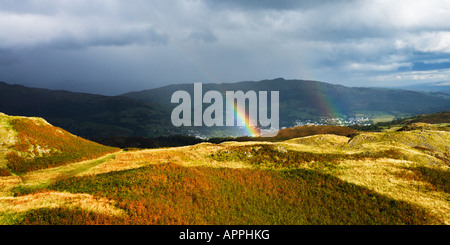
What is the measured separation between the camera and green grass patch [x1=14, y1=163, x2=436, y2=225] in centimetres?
1914

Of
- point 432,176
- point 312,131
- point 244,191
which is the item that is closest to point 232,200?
point 244,191

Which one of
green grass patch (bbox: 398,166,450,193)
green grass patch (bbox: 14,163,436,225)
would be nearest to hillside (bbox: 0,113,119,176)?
green grass patch (bbox: 14,163,436,225)

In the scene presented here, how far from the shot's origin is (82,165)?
41.0m

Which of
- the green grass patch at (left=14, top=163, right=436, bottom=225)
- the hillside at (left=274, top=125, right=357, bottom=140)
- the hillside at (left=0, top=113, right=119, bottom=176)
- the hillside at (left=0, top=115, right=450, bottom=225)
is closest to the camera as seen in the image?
the hillside at (left=0, top=115, right=450, bottom=225)

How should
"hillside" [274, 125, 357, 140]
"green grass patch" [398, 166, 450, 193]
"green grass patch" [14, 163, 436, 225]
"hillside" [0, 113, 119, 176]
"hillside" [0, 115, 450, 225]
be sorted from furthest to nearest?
"hillside" [274, 125, 357, 140], "hillside" [0, 113, 119, 176], "green grass patch" [398, 166, 450, 193], "green grass patch" [14, 163, 436, 225], "hillside" [0, 115, 450, 225]

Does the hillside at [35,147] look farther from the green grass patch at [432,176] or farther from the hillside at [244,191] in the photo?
the green grass patch at [432,176]

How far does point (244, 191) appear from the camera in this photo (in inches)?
1033

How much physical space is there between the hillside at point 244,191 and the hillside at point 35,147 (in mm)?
4792

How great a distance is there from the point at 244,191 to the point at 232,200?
108 inches

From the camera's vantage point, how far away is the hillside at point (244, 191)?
61.7 ft

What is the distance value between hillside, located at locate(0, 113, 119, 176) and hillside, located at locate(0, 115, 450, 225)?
189 inches

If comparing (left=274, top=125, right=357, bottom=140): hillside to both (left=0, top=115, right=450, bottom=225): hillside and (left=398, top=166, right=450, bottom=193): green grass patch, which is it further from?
(left=398, top=166, right=450, bottom=193): green grass patch

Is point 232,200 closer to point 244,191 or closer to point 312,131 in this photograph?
point 244,191
